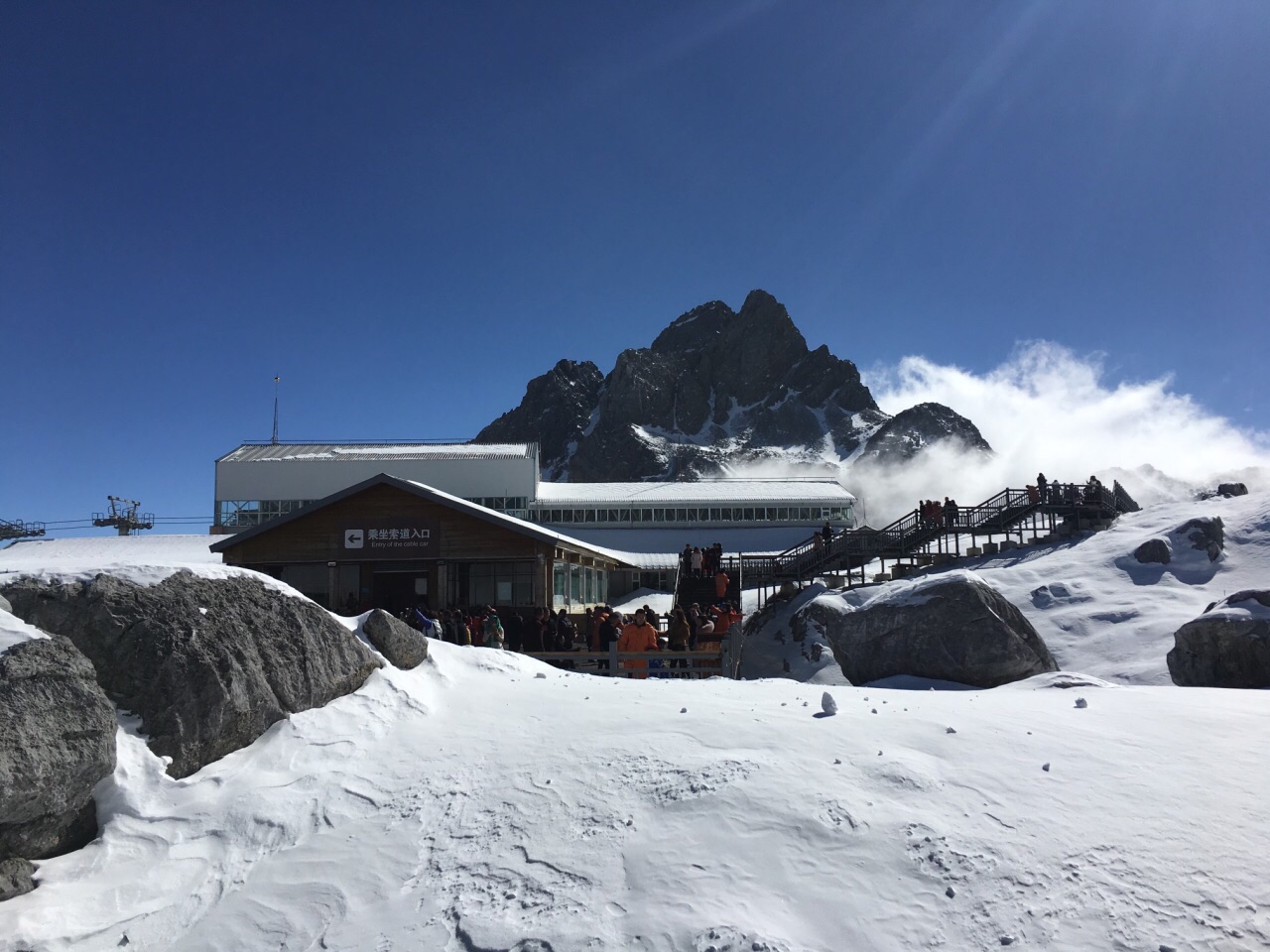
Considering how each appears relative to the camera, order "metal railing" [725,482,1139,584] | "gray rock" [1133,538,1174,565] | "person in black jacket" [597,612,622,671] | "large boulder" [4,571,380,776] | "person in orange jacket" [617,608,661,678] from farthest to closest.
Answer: "metal railing" [725,482,1139,584]
"gray rock" [1133,538,1174,565]
"person in black jacket" [597,612,622,671]
"person in orange jacket" [617,608,661,678]
"large boulder" [4,571,380,776]

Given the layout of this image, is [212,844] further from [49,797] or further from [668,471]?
[668,471]

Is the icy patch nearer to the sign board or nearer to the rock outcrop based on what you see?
the sign board

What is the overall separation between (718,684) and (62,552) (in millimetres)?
42651

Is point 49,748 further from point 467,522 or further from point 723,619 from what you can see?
point 467,522

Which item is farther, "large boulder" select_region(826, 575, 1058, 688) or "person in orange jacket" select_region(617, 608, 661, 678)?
"person in orange jacket" select_region(617, 608, 661, 678)

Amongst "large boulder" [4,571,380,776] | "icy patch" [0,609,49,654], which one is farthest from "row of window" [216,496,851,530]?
"icy patch" [0,609,49,654]

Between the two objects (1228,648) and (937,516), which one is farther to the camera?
(937,516)

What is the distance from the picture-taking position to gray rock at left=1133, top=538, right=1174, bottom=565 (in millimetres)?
20620

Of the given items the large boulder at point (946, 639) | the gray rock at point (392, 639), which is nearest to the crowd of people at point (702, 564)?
the large boulder at point (946, 639)

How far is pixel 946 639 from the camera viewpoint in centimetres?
1153

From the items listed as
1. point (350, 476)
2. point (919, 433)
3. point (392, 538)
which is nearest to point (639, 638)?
point (392, 538)

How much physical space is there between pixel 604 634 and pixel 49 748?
32.2 feet

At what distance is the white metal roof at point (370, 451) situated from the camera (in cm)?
5128

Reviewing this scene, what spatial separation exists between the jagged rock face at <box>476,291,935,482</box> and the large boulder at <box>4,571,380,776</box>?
152 metres
